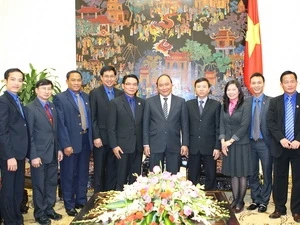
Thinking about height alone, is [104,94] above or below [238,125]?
above

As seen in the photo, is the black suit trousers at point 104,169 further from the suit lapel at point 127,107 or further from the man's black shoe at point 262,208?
the man's black shoe at point 262,208

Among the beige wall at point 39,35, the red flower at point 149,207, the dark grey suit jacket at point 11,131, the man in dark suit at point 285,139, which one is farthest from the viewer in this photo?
the beige wall at point 39,35

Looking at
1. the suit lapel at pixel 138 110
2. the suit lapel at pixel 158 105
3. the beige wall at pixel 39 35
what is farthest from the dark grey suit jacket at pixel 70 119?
the beige wall at pixel 39 35

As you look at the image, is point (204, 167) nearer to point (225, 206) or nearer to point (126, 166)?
point (126, 166)

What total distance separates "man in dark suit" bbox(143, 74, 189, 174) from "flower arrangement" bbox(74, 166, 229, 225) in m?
1.90

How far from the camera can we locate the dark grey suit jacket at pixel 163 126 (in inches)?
161

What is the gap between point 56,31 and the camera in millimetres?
5797

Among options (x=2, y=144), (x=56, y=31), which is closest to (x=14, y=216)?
(x=2, y=144)

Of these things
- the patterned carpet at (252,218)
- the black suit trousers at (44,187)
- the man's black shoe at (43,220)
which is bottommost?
the patterned carpet at (252,218)

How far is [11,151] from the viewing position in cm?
339

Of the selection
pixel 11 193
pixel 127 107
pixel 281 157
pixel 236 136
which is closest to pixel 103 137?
pixel 127 107

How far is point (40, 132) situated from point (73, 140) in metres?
0.43

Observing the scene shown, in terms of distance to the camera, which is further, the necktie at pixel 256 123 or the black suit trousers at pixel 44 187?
the necktie at pixel 256 123

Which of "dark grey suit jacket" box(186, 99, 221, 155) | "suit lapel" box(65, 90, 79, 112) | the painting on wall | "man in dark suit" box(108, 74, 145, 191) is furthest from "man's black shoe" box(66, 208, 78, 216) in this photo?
the painting on wall
